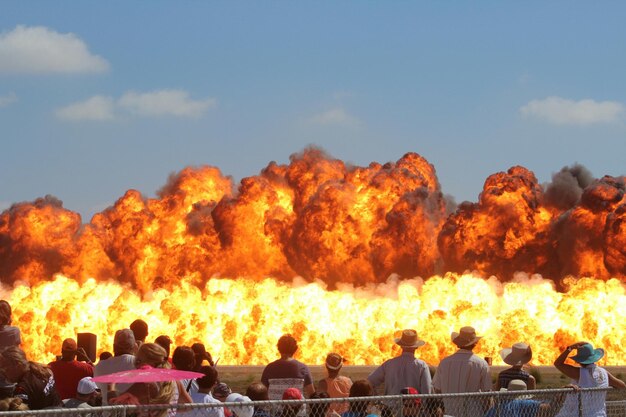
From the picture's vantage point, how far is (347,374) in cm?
5206

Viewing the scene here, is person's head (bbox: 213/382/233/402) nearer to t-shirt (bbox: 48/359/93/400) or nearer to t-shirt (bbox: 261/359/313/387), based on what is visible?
t-shirt (bbox: 261/359/313/387)

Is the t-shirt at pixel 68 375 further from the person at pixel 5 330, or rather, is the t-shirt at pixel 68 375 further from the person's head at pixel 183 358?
the person's head at pixel 183 358

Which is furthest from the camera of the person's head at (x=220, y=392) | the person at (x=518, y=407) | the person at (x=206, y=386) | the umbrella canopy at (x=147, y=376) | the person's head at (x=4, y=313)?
the person's head at (x=4, y=313)

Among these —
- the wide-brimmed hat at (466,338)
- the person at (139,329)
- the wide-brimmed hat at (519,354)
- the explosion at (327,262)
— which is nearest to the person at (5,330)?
the person at (139,329)

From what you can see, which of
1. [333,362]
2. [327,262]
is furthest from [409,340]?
[327,262]

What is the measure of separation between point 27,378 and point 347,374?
3732 centimetres

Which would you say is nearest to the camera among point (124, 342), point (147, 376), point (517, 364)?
point (147, 376)

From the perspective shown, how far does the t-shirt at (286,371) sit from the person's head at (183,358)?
2.88 m

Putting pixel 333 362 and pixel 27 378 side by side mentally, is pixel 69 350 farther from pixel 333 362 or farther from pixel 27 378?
pixel 333 362

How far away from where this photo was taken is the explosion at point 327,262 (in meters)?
62.9

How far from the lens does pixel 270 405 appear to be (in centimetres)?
1545

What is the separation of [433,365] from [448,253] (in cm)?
1611

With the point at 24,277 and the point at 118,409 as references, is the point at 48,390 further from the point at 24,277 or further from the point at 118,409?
the point at 24,277

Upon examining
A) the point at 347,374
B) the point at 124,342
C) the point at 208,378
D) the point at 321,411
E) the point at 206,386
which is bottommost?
the point at 321,411
